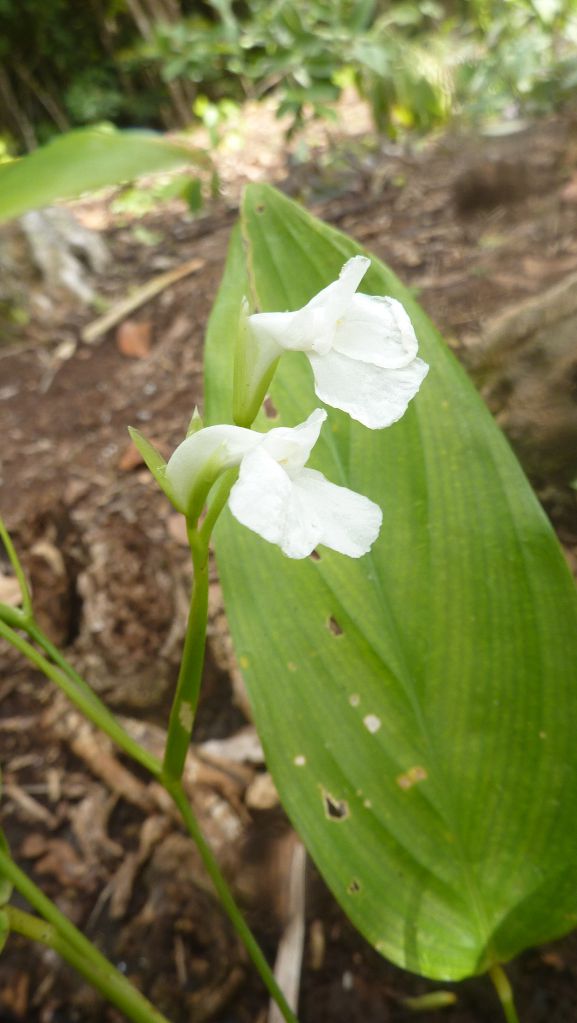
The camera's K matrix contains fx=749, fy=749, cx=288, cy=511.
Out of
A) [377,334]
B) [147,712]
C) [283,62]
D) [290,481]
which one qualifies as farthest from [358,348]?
[283,62]

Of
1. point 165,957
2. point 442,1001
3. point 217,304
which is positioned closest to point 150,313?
point 217,304

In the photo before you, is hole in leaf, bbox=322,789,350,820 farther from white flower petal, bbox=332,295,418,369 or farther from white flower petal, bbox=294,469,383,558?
white flower petal, bbox=332,295,418,369

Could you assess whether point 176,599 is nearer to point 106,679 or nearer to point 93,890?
point 106,679

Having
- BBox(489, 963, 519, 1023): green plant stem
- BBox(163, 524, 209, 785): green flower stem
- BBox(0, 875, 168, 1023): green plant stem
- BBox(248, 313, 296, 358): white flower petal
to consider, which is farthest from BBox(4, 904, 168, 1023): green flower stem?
BBox(248, 313, 296, 358): white flower petal

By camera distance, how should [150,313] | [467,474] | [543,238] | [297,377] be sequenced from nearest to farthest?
1. [467,474]
2. [297,377]
3. [543,238]
4. [150,313]

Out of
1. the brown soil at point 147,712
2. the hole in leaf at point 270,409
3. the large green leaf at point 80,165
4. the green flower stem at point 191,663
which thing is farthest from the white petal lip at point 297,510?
the brown soil at point 147,712

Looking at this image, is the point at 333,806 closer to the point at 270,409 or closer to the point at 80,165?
the point at 270,409

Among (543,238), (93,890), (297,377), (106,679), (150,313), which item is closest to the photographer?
(297,377)
